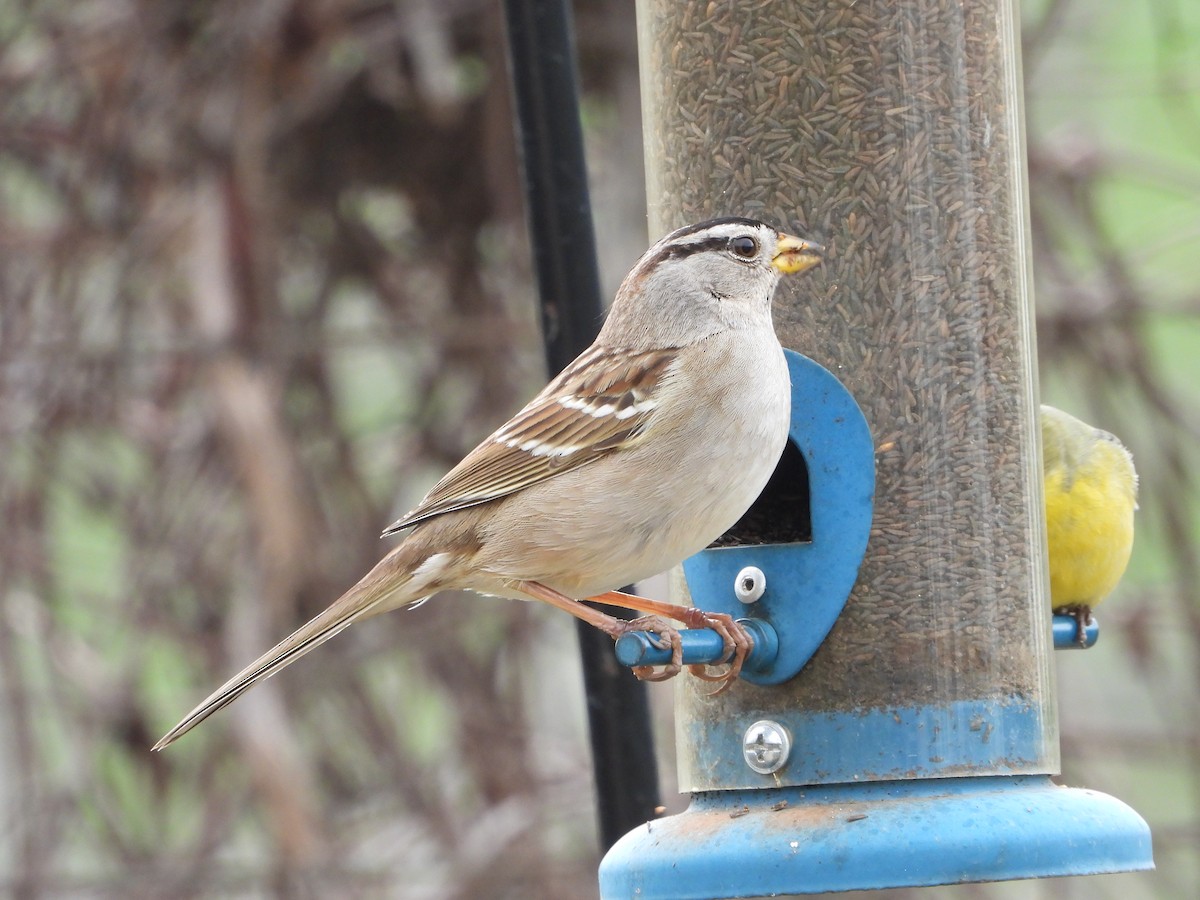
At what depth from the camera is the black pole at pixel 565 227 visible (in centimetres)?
387

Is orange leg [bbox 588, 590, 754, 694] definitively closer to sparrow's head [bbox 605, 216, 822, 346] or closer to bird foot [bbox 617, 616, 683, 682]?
bird foot [bbox 617, 616, 683, 682]

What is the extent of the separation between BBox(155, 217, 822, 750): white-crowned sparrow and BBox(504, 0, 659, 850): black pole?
0.66 ft

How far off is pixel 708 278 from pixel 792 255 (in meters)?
0.23

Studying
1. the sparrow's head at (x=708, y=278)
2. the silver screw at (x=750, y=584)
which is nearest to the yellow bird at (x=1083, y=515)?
the silver screw at (x=750, y=584)

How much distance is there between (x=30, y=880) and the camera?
5621 mm

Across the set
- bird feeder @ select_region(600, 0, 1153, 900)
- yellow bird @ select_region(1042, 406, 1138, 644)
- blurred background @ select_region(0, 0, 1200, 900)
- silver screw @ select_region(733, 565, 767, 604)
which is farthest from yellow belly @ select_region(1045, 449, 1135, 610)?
blurred background @ select_region(0, 0, 1200, 900)

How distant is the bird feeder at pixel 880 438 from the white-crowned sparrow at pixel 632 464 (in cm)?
15

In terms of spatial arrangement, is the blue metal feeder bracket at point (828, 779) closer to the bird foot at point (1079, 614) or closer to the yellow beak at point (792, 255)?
the bird foot at point (1079, 614)

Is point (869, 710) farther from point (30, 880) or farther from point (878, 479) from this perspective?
point (30, 880)

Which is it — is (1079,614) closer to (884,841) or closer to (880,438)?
(880,438)

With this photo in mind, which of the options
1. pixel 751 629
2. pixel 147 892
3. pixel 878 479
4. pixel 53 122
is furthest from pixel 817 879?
pixel 53 122

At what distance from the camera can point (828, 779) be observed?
383cm

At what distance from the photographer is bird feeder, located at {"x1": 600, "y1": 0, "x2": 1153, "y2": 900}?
3846 millimetres

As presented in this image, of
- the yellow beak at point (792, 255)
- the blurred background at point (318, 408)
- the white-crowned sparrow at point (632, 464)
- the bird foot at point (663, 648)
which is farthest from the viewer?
the blurred background at point (318, 408)
